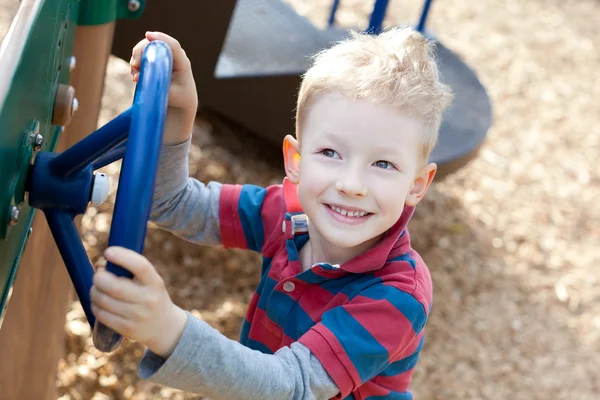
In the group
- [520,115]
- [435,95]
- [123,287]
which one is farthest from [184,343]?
[520,115]

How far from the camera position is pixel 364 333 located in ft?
4.04

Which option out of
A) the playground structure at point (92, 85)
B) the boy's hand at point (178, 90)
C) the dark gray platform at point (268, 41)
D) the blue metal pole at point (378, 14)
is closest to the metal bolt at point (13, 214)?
the playground structure at point (92, 85)

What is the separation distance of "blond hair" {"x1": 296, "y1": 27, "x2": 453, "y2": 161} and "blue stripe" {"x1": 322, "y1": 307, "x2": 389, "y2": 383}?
0.28 m

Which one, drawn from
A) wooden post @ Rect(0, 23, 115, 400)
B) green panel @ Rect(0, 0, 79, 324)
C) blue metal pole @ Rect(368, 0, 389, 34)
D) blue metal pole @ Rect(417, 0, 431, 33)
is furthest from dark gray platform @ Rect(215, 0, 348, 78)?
green panel @ Rect(0, 0, 79, 324)

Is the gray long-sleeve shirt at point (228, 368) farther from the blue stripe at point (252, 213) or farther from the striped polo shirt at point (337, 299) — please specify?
the blue stripe at point (252, 213)

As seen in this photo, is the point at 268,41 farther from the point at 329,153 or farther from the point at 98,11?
the point at 329,153

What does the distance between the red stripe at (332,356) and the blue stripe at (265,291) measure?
20 cm

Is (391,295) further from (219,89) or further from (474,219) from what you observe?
(474,219)

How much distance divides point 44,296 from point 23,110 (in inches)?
27.1

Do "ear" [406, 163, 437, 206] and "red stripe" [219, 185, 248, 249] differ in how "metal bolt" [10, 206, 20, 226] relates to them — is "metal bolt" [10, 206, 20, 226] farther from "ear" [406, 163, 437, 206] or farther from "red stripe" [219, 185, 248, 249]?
"ear" [406, 163, 437, 206]

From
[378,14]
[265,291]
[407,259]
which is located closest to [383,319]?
[407,259]

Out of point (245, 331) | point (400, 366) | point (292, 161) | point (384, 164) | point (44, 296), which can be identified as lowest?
point (44, 296)

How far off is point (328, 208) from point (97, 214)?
1739mm

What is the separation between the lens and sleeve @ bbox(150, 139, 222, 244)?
142cm
